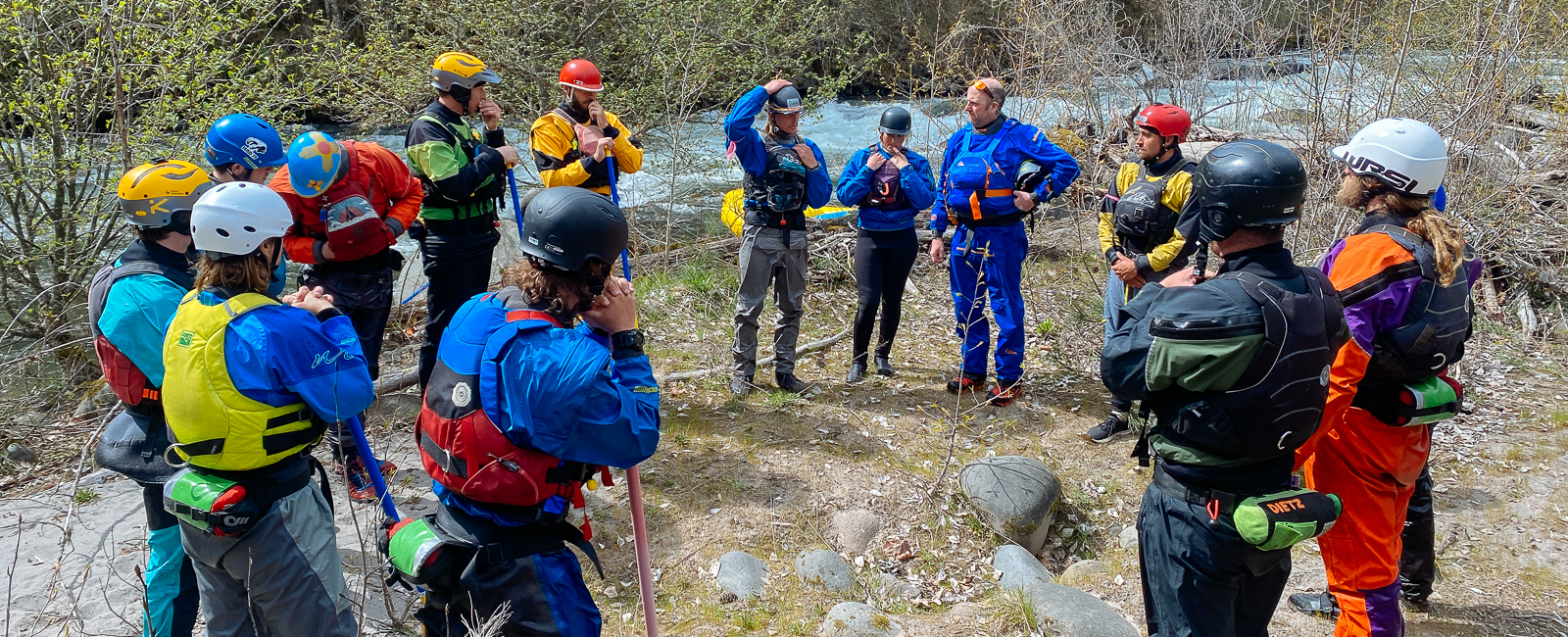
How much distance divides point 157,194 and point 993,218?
172 inches

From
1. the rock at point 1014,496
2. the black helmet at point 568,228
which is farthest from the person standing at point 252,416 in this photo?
the rock at point 1014,496

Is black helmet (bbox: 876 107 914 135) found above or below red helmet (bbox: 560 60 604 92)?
below

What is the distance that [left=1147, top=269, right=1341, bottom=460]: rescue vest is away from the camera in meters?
2.65

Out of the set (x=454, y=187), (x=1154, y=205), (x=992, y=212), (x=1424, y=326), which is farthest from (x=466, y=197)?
(x=1424, y=326)

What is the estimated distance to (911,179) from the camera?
5938mm

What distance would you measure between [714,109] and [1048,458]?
7.43 m

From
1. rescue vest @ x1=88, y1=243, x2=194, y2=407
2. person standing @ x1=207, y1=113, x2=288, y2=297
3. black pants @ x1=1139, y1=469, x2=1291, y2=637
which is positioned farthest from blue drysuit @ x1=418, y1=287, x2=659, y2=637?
person standing @ x1=207, y1=113, x2=288, y2=297

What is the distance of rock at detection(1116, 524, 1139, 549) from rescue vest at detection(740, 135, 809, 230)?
104 inches

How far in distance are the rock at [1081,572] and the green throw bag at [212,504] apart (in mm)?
3525

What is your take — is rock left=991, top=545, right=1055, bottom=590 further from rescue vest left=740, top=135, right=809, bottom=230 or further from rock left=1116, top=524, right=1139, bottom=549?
rescue vest left=740, top=135, right=809, bottom=230

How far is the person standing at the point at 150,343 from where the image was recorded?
3072 millimetres

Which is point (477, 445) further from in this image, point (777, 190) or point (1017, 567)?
point (777, 190)

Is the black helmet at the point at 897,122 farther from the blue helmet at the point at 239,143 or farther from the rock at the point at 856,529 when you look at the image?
the blue helmet at the point at 239,143

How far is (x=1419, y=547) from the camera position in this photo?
13.0 ft
